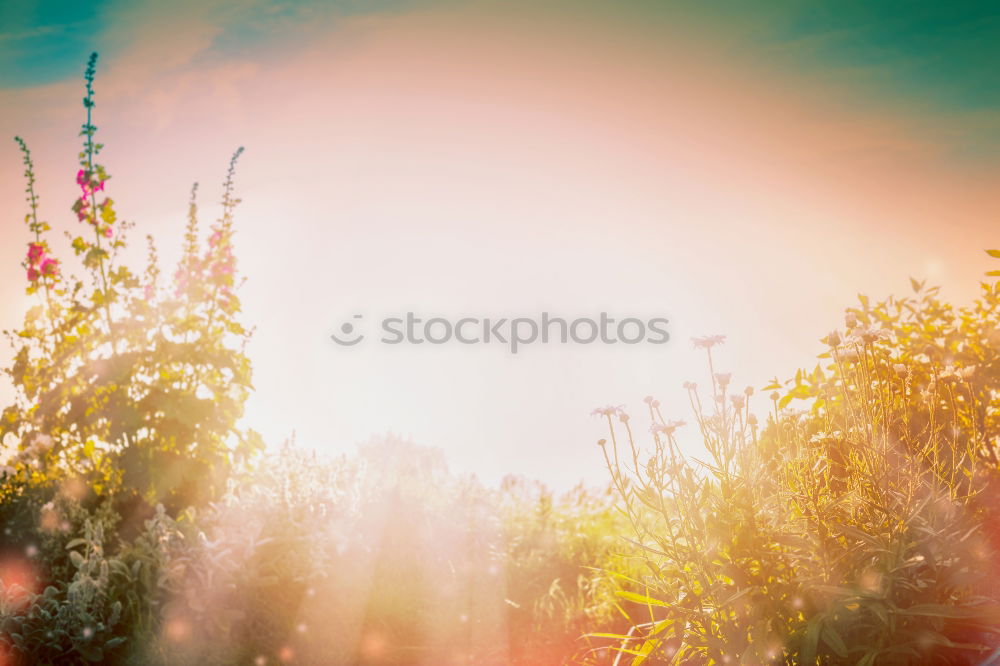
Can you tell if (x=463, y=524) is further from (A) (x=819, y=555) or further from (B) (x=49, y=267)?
(B) (x=49, y=267)

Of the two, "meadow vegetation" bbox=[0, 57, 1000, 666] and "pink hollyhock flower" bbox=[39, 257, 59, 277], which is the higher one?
"pink hollyhock flower" bbox=[39, 257, 59, 277]

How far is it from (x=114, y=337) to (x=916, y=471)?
5176 mm

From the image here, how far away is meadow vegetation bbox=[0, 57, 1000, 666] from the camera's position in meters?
2.29

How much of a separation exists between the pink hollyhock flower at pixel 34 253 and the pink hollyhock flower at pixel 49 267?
0.05 m

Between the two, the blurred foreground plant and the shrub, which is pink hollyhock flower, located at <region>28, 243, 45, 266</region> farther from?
the blurred foreground plant

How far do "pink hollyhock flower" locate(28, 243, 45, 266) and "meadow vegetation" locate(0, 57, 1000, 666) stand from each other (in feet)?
0.07

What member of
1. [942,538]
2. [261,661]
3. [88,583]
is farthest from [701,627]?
[88,583]

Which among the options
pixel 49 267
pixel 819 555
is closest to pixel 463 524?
pixel 819 555

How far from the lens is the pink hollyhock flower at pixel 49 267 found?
5311mm

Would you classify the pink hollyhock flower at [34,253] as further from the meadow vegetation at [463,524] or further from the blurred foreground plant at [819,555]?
the blurred foreground plant at [819,555]

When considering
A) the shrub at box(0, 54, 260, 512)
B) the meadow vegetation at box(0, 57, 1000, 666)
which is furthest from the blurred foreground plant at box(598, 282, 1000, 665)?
the shrub at box(0, 54, 260, 512)

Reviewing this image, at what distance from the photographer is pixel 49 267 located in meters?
5.32

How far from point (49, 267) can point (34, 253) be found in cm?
16

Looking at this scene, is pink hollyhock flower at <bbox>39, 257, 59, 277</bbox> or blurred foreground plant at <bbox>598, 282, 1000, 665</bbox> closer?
blurred foreground plant at <bbox>598, 282, 1000, 665</bbox>
